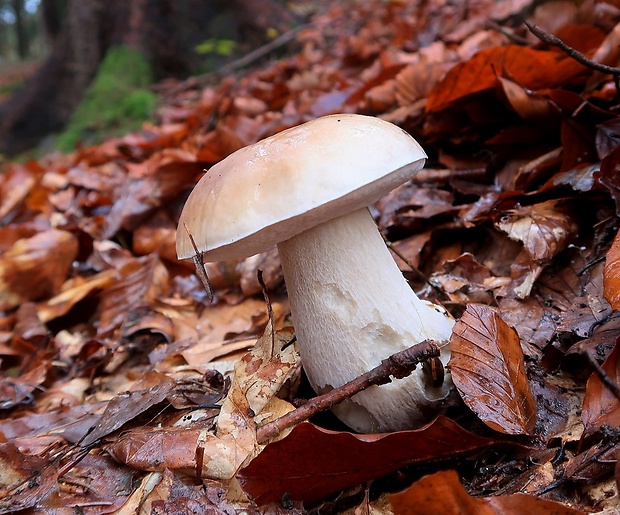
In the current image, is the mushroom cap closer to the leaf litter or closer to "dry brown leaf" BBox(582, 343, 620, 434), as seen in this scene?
the leaf litter

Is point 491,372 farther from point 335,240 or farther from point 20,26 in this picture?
point 20,26

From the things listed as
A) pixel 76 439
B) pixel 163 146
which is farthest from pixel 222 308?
pixel 163 146

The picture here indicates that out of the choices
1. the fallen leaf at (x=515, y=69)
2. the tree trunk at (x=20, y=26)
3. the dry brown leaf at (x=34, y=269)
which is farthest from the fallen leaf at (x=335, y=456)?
the tree trunk at (x=20, y=26)

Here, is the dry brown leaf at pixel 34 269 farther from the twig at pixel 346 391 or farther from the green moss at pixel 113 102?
the green moss at pixel 113 102

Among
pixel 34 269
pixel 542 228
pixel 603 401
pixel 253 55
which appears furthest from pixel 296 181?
pixel 253 55

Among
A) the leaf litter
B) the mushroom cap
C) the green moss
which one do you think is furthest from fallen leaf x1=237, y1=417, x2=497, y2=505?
the green moss

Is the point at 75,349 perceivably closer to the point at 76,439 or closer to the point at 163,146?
the point at 76,439
